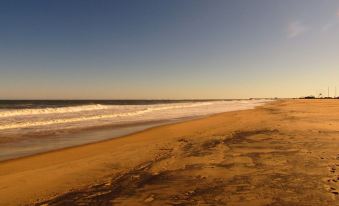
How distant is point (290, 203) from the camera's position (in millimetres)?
5086

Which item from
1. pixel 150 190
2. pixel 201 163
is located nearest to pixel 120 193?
pixel 150 190

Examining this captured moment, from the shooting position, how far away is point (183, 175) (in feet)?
23.3

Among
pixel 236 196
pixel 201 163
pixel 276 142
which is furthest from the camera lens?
pixel 276 142

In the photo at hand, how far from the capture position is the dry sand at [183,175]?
5582mm

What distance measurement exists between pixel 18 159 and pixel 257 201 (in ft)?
25.4

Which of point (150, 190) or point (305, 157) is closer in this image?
point (150, 190)

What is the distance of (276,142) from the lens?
11172mm

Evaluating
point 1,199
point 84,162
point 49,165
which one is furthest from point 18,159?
point 1,199

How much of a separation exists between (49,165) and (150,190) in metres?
4.10

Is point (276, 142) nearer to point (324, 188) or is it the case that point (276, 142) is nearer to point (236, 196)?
point (324, 188)

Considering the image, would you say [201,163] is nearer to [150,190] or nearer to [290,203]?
[150,190]

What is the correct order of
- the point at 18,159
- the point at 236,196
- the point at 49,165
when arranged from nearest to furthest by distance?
the point at 236,196
the point at 49,165
the point at 18,159

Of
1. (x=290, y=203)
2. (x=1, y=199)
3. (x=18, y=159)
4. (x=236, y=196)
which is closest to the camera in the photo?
(x=290, y=203)

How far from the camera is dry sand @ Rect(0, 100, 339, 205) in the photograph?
558cm
